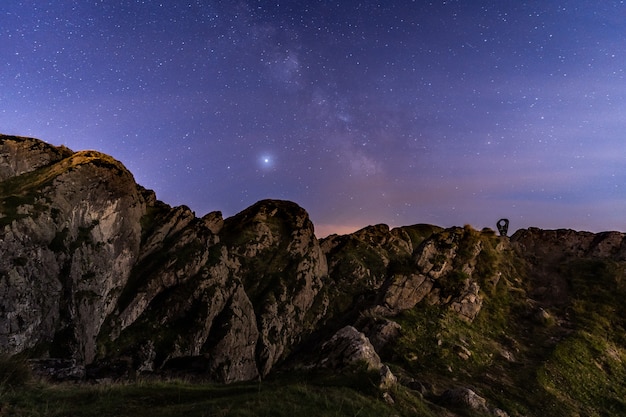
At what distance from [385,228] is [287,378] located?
116975mm

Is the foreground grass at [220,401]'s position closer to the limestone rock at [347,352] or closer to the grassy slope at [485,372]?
the grassy slope at [485,372]

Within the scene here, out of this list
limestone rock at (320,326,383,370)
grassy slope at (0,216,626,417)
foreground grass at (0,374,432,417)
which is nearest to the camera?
foreground grass at (0,374,432,417)

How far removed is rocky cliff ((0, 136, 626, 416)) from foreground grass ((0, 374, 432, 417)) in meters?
1.85

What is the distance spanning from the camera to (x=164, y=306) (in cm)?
7344

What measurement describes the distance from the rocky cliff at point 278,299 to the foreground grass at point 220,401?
6.08 ft

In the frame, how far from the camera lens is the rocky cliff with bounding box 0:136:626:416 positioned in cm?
3203

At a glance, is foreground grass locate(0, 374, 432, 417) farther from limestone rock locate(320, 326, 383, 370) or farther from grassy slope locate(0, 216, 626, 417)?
limestone rock locate(320, 326, 383, 370)

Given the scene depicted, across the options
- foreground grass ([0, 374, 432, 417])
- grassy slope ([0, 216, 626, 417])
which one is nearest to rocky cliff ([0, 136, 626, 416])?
grassy slope ([0, 216, 626, 417])

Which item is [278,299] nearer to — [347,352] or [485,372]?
[485,372]

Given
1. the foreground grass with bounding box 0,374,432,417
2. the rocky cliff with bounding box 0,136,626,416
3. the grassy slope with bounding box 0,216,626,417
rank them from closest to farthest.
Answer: the foreground grass with bounding box 0,374,432,417, the grassy slope with bounding box 0,216,626,417, the rocky cliff with bounding box 0,136,626,416

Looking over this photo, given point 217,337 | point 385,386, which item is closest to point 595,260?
point 385,386

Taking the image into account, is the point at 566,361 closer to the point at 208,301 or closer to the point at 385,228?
the point at 208,301

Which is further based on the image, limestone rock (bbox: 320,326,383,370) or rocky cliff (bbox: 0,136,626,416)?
rocky cliff (bbox: 0,136,626,416)

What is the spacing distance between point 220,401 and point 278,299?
258 ft
